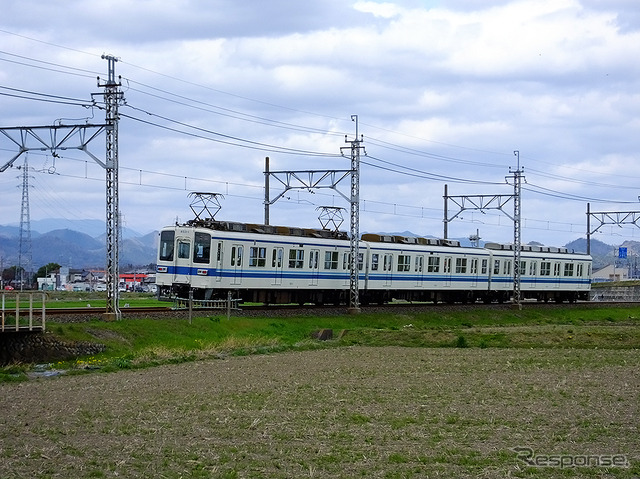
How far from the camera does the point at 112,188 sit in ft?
89.3

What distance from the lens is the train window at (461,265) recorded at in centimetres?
4862

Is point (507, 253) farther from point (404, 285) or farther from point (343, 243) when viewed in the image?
point (343, 243)

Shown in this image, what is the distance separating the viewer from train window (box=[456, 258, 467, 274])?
4862cm

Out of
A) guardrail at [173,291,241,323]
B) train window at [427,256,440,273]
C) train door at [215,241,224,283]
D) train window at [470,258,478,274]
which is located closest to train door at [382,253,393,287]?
train window at [427,256,440,273]

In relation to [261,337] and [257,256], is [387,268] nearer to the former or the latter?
[257,256]

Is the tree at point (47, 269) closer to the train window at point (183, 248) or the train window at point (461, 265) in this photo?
the train window at point (461, 265)

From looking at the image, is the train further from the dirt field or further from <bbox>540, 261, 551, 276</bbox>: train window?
the dirt field

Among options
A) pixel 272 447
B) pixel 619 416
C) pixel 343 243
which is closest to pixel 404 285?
pixel 343 243

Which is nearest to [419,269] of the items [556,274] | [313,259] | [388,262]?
[388,262]

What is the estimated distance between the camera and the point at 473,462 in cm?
1113

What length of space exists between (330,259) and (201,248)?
7.81 metres

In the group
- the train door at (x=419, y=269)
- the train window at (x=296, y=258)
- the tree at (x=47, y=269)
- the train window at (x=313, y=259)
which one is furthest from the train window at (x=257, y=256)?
the tree at (x=47, y=269)

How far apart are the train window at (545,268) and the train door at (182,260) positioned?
2739cm

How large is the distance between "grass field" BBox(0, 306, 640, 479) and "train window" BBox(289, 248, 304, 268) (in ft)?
29.3
